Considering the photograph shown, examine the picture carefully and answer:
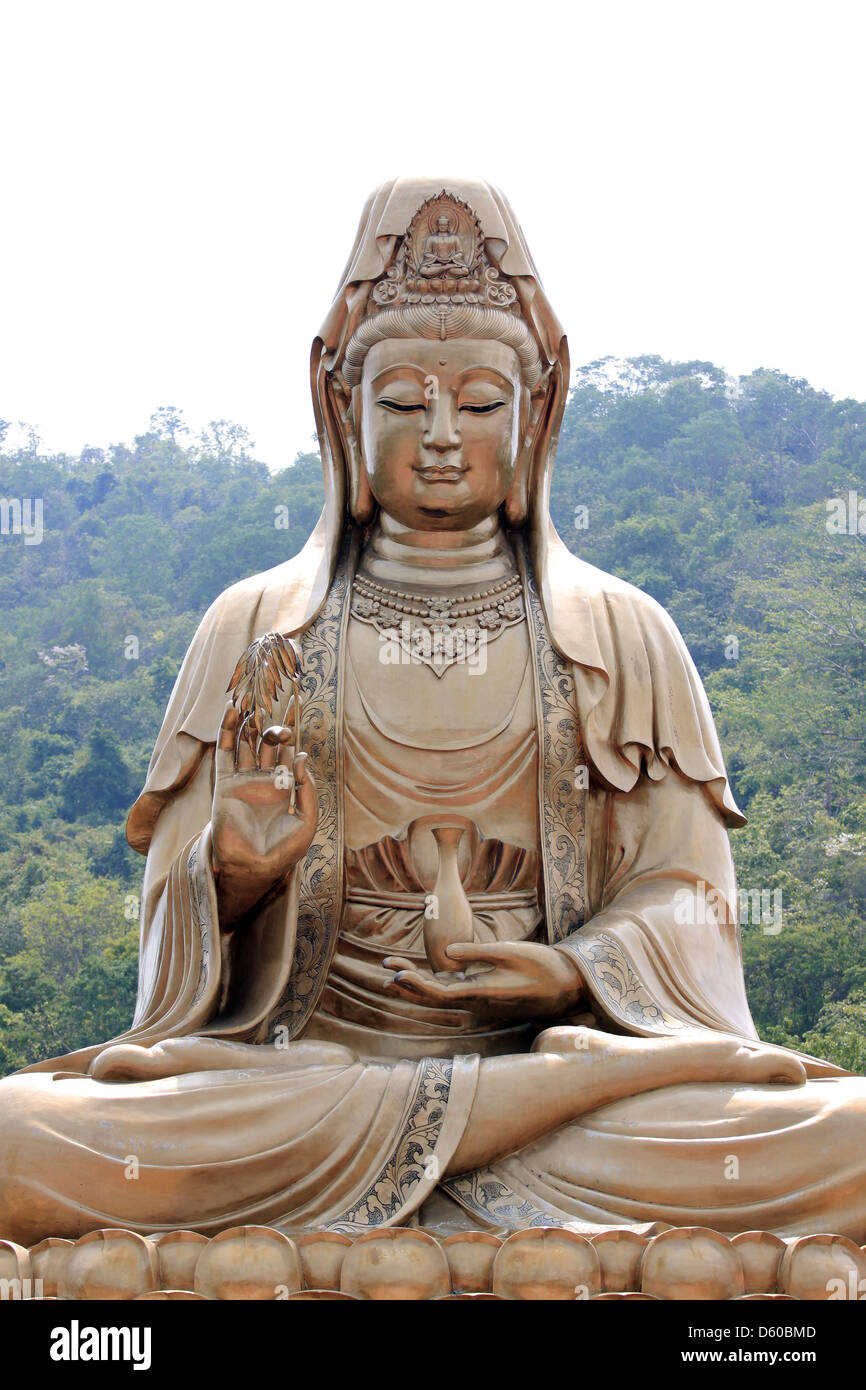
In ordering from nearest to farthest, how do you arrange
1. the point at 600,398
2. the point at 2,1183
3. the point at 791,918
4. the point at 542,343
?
the point at 2,1183
the point at 542,343
the point at 791,918
the point at 600,398

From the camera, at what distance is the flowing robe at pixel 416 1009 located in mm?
5488

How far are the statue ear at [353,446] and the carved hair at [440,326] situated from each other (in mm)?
107

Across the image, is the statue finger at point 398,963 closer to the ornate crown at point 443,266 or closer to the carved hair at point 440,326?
the carved hair at point 440,326

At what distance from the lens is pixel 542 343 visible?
22.6ft

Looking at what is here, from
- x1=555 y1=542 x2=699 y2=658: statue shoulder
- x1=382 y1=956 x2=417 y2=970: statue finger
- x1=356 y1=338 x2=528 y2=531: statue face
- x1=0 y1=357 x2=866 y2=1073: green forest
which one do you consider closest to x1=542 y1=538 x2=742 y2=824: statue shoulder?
x1=555 y1=542 x2=699 y2=658: statue shoulder

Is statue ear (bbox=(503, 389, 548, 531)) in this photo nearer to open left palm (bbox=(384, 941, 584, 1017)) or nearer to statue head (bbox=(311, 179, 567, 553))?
statue head (bbox=(311, 179, 567, 553))

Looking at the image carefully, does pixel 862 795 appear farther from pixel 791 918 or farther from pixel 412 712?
pixel 412 712

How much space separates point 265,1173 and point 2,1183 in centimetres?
62

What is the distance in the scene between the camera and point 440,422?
21.6 ft

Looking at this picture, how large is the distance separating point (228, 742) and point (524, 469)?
157 cm

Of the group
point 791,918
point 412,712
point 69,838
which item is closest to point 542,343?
point 412,712

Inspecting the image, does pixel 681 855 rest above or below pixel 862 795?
below

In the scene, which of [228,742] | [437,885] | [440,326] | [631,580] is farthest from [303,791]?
[631,580]

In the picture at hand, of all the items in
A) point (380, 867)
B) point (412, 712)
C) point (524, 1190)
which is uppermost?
point (412, 712)
